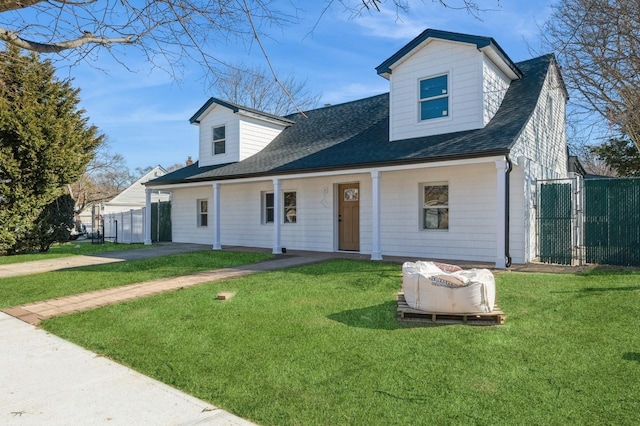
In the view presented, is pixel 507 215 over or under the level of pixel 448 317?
over

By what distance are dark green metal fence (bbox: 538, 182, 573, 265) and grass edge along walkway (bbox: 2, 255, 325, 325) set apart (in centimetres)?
621

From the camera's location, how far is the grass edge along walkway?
251 inches

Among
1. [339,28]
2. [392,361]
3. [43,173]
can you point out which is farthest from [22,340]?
[43,173]

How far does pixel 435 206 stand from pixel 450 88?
320 cm

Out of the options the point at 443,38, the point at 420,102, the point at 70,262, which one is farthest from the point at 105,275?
the point at 443,38

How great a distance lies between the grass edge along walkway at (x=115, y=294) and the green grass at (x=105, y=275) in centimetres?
41

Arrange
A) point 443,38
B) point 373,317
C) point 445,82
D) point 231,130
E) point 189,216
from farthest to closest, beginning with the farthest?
point 189,216, point 231,130, point 445,82, point 443,38, point 373,317

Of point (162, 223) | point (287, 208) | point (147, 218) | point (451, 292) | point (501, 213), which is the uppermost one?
point (287, 208)

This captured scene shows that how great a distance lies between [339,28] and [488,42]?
7293 mm

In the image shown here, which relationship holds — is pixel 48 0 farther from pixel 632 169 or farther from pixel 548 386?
pixel 632 169

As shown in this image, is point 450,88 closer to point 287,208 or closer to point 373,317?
point 287,208

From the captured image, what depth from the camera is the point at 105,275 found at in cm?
948

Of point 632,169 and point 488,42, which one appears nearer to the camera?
point 488,42

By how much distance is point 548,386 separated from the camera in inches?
134
